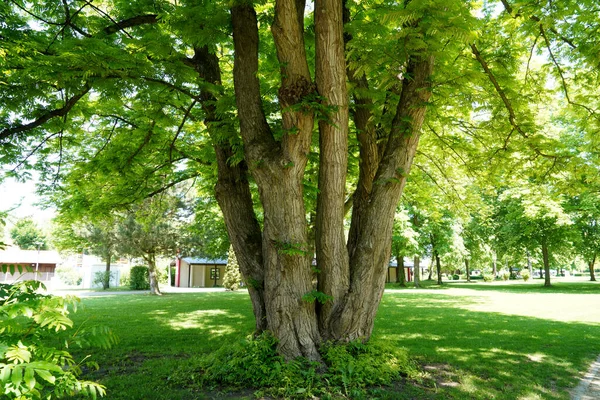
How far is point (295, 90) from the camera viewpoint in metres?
5.32

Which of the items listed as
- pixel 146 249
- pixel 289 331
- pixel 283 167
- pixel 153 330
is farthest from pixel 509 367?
pixel 146 249

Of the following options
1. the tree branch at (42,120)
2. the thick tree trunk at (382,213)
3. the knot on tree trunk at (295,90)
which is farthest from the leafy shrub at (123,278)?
the knot on tree trunk at (295,90)

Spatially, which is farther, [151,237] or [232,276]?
[232,276]

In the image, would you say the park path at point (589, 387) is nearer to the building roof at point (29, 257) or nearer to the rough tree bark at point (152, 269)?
the rough tree bark at point (152, 269)

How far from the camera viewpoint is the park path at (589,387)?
5.12 metres

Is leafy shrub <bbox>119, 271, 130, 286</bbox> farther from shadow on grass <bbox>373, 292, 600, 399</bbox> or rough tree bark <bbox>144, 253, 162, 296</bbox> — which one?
shadow on grass <bbox>373, 292, 600, 399</bbox>

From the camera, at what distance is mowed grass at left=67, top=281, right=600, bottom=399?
5207mm

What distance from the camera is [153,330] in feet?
32.7

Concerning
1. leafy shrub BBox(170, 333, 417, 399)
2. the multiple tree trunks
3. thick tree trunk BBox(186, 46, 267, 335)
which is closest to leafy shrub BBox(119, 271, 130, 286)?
thick tree trunk BBox(186, 46, 267, 335)

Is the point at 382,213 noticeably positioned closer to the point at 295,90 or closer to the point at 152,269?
the point at 295,90

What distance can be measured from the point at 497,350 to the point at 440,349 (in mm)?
1148

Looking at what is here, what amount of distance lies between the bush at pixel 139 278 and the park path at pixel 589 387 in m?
32.6

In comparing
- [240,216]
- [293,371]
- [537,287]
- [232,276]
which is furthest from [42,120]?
[537,287]

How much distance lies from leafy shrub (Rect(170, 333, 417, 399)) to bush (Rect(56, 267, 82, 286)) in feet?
170
